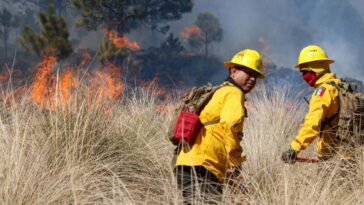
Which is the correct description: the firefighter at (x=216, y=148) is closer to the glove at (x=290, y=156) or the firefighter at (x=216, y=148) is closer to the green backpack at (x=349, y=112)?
the glove at (x=290, y=156)

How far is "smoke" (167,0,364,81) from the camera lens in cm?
9569

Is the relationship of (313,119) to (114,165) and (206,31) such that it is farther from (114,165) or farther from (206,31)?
(206,31)

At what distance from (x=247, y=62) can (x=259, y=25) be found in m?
104

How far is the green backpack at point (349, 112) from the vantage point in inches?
156

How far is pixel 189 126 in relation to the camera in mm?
3309

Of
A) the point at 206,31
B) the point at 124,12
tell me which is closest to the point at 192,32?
the point at 206,31

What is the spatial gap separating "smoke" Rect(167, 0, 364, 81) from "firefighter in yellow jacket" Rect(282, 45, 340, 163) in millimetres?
74317

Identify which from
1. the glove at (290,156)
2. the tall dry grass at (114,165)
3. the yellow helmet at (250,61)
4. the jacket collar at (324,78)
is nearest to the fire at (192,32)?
the tall dry grass at (114,165)

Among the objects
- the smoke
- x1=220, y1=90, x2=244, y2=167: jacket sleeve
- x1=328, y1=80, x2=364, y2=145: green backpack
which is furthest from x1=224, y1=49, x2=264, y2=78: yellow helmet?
the smoke

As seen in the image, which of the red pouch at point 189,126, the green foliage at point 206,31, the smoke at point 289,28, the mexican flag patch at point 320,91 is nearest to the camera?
the red pouch at point 189,126

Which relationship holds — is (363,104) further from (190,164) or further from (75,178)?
(75,178)

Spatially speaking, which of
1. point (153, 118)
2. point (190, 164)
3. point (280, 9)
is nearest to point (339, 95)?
point (190, 164)

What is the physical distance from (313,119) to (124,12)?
37326 mm

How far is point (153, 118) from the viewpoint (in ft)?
20.5
